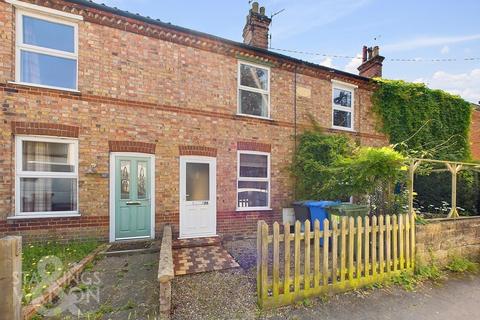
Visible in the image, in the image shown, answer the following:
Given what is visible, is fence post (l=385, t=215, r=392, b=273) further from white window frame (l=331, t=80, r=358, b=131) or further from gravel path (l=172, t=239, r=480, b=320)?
white window frame (l=331, t=80, r=358, b=131)

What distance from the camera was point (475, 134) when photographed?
1590 centimetres

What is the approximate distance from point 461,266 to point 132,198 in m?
8.21

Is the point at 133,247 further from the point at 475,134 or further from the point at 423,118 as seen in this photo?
the point at 475,134

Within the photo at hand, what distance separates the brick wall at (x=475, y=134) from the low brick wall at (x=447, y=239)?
485 inches

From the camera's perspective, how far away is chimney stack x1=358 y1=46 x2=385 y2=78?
510 inches

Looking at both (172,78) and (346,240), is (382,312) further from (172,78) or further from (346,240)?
(172,78)

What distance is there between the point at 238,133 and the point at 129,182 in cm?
364

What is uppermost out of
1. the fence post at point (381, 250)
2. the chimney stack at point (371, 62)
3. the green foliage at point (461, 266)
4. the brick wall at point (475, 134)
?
the chimney stack at point (371, 62)

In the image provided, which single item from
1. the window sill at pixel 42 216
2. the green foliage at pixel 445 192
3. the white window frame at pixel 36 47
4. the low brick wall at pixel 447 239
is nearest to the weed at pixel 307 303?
the low brick wall at pixel 447 239

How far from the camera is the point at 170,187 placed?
24.7 ft

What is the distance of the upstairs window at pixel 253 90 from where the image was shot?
Answer: 350 inches

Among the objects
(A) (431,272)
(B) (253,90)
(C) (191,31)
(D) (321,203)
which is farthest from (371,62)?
(A) (431,272)

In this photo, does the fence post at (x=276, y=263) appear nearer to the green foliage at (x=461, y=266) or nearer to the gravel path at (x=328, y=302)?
the gravel path at (x=328, y=302)

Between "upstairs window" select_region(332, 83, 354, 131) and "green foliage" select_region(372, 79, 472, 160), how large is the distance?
4.57 ft
